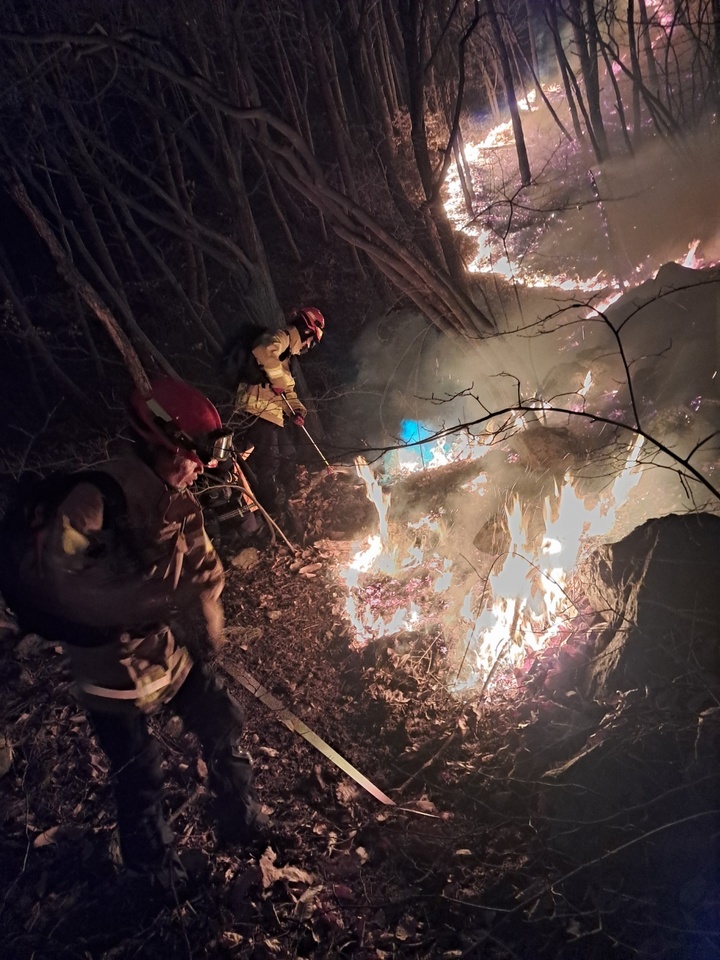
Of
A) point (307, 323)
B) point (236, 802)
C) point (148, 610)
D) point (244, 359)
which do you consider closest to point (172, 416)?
point (148, 610)

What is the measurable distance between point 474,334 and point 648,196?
538cm

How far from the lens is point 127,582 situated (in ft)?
11.0

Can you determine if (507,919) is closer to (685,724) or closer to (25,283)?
(685,724)

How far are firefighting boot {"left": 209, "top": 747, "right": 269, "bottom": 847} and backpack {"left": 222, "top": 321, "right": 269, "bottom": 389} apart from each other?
3689 millimetres

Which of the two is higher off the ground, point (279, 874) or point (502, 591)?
point (502, 591)

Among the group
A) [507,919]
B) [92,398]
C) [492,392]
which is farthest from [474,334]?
[92,398]

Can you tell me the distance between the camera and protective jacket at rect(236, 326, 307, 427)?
223 inches

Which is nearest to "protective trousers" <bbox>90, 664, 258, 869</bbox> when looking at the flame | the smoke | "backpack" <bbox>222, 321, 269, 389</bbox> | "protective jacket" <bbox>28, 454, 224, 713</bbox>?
"protective jacket" <bbox>28, 454, 224, 713</bbox>

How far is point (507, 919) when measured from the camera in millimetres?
3191

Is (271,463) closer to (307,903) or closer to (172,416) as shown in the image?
(172,416)

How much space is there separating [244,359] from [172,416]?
270cm

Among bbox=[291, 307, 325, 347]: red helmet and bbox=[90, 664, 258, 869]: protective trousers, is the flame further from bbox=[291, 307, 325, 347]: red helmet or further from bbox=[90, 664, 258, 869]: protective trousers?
bbox=[291, 307, 325, 347]: red helmet

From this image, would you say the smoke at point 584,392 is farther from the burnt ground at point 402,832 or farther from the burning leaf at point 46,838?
the burning leaf at point 46,838

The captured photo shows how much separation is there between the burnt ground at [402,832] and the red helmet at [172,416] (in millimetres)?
2793
